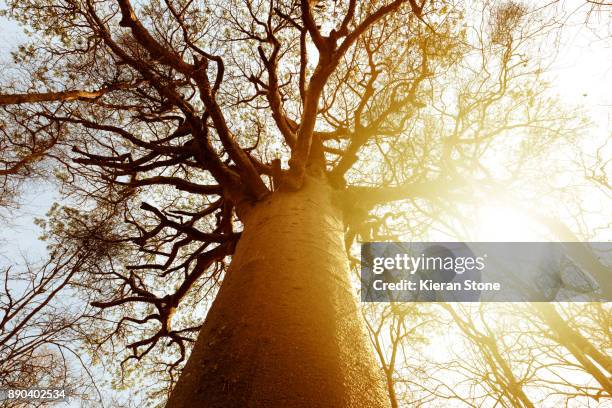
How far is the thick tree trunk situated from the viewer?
109 centimetres

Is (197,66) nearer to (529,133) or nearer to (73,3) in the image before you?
(73,3)

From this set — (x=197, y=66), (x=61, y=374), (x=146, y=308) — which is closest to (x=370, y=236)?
(x=197, y=66)

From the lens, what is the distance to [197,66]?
3.07 meters

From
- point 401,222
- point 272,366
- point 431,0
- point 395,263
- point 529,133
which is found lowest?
point 272,366

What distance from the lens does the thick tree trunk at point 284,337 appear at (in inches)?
42.8

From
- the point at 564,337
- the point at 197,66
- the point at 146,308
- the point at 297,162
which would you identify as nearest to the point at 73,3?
the point at 197,66

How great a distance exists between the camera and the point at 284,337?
1.27 metres

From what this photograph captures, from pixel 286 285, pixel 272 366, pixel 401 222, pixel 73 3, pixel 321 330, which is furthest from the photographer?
pixel 401 222

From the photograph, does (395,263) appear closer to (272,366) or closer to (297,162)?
(297,162)

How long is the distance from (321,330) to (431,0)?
377cm

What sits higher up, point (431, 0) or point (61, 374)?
point (431, 0)

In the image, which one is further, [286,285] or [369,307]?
[369,307]

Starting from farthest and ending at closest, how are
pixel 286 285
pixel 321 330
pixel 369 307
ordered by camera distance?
pixel 369 307 < pixel 286 285 < pixel 321 330

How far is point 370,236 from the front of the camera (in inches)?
164
